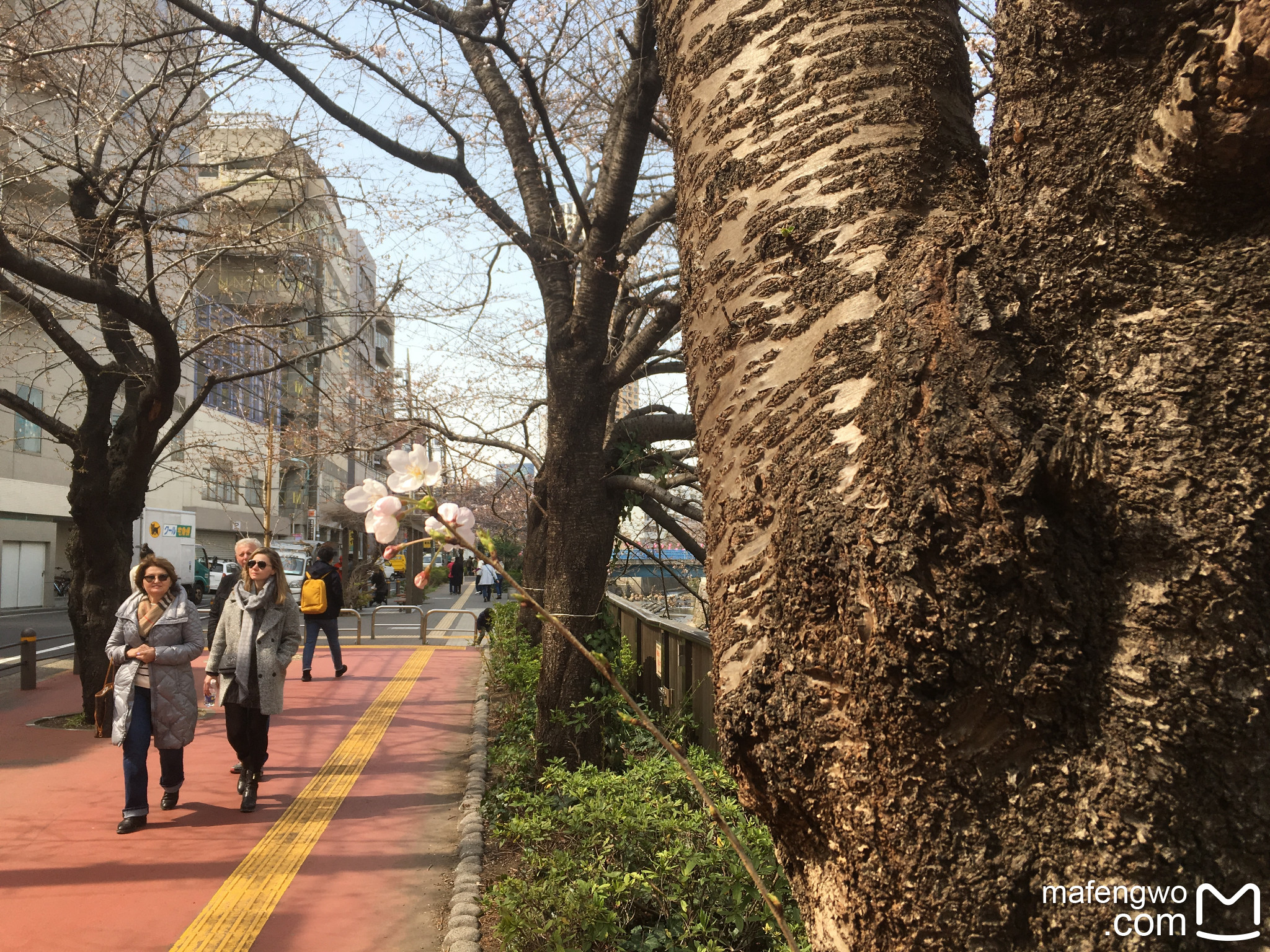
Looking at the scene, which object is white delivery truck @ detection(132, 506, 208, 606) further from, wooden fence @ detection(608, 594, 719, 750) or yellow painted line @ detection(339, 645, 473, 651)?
wooden fence @ detection(608, 594, 719, 750)

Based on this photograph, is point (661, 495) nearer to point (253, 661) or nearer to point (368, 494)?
point (253, 661)

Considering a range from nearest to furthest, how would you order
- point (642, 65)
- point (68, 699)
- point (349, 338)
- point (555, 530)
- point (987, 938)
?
point (987, 938), point (642, 65), point (555, 530), point (349, 338), point (68, 699)

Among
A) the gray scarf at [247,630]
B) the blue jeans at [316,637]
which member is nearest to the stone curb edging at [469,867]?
the gray scarf at [247,630]

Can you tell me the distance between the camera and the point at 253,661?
6.46 metres

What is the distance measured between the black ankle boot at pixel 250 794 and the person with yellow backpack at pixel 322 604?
19.9 feet

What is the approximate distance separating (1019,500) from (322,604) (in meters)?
12.7

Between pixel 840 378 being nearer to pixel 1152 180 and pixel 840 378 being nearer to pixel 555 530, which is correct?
pixel 1152 180

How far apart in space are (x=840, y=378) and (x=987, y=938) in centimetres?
68

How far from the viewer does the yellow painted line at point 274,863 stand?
4285mm

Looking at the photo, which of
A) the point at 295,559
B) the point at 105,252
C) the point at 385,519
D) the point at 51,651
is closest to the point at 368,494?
the point at 385,519

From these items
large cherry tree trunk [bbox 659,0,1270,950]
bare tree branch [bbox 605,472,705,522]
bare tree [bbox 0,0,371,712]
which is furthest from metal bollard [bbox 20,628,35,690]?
large cherry tree trunk [bbox 659,0,1270,950]

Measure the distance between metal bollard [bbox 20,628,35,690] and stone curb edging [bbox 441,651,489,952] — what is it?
6997mm

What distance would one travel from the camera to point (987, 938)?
0.98 m

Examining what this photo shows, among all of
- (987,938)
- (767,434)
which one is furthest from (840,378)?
(987,938)
